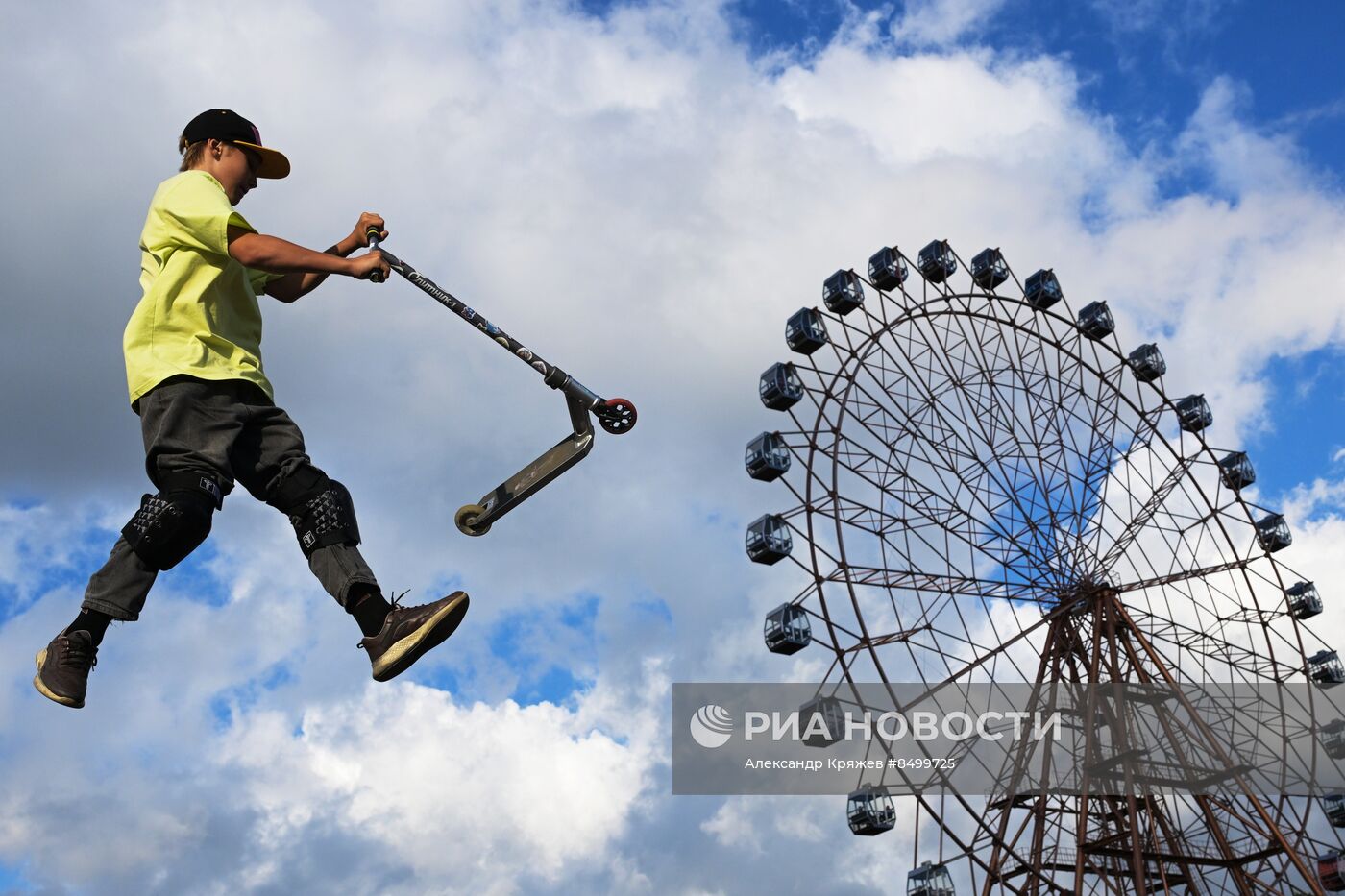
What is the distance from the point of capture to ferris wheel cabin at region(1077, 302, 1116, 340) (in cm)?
3784

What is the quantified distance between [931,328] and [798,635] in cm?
915

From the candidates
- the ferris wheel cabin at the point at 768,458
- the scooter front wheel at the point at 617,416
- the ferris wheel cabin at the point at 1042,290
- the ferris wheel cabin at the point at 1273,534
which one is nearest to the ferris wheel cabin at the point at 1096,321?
the ferris wheel cabin at the point at 1042,290

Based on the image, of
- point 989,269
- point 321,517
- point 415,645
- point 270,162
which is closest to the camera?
point 415,645

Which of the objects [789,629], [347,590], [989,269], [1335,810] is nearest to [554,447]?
[347,590]

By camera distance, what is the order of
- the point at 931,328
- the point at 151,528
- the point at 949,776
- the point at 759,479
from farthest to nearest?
1. the point at 931,328
2. the point at 759,479
3. the point at 949,776
4. the point at 151,528

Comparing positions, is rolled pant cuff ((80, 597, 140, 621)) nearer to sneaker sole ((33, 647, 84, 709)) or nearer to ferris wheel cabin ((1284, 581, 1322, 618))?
sneaker sole ((33, 647, 84, 709))

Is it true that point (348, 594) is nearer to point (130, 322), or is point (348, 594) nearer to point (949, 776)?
point (130, 322)

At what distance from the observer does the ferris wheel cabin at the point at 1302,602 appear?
37.1 metres

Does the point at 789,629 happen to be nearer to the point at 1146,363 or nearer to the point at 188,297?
the point at 1146,363

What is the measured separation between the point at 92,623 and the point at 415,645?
1024 millimetres

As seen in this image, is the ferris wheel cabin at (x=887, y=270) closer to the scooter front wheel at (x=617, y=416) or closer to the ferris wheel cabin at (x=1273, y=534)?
the ferris wheel cabin at (x=1273, y=534)

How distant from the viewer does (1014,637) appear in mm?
30797

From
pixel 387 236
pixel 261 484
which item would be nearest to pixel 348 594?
pixel 261 484

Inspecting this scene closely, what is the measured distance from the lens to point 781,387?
31.0 metres
